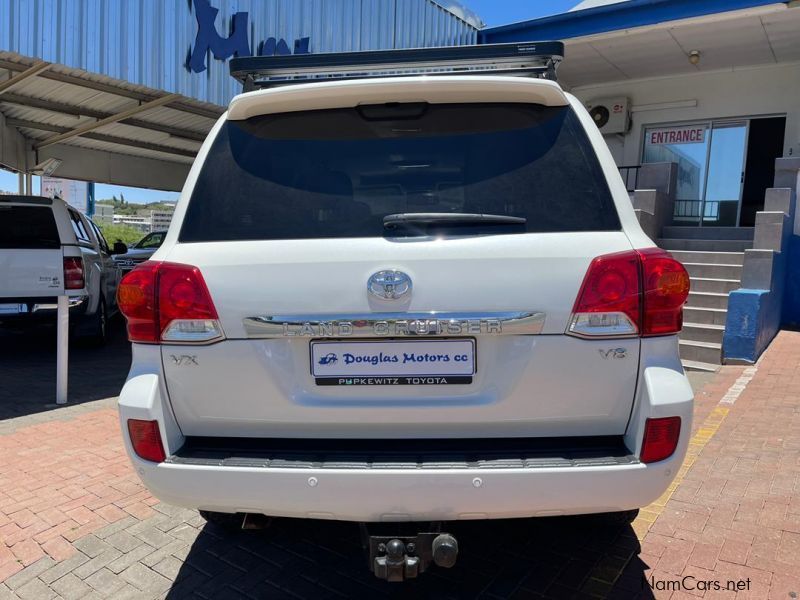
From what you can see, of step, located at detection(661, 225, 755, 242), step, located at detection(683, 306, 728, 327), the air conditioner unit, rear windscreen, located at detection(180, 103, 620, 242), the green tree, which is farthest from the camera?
the green tree

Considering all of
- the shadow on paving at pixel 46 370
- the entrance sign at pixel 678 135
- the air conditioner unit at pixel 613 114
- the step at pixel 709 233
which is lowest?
the shadow on paving at pixel 46 370

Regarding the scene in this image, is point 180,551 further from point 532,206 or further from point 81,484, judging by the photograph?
point 532,206

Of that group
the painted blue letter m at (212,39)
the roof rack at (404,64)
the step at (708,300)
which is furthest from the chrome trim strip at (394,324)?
the painted blue letter m at (212,39)

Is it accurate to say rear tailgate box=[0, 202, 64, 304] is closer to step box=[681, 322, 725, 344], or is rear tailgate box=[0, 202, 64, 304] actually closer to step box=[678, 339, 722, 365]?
step box=[678, 339, 722, 365]

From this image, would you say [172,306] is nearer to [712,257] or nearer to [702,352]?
[702,352]

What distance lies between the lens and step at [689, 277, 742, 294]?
7.97m

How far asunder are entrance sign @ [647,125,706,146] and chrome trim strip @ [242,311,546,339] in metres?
11.7

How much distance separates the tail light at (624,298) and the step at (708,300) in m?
6.49

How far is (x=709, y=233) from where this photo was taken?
31.0ft

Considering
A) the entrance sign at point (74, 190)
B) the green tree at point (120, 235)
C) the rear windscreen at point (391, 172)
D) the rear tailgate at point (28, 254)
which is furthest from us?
the green tree at point (120, 235)

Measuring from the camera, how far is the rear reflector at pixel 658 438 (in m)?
1.91

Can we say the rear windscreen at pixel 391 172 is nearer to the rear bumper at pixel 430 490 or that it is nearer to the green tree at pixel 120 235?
the rear bumper at pixel 430 490

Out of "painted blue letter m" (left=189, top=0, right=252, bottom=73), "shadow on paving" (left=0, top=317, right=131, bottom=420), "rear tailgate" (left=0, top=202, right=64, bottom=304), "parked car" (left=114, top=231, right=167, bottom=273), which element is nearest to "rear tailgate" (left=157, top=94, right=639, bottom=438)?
"shadow on paving" (left=0, top=317, right=131, bottom=420)

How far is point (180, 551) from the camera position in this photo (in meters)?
2.92
